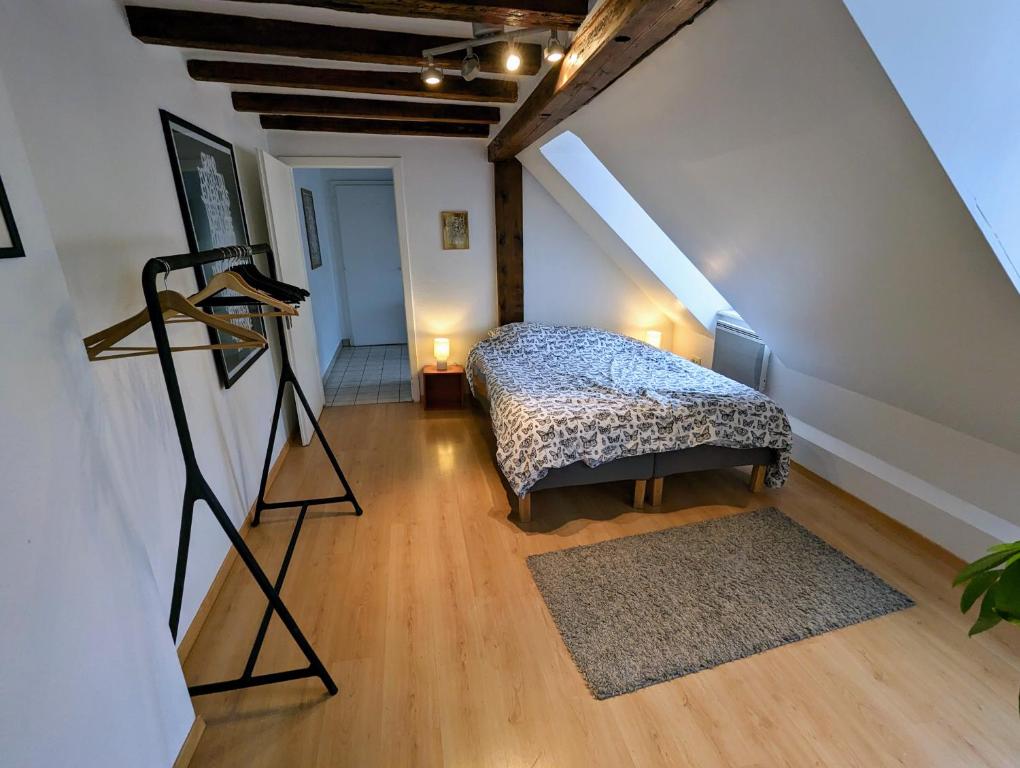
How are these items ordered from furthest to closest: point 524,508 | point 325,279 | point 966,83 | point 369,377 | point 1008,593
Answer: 1. point 325,279
2. point 369,377
3. point 524,508
4. point 966,83
5. point 1008,593

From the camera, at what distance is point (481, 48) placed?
1.95m

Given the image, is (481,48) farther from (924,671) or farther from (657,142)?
(924,671)

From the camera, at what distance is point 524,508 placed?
7.86 feet

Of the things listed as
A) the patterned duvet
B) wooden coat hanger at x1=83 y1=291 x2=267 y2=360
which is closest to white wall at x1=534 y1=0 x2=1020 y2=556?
the patterned duvet

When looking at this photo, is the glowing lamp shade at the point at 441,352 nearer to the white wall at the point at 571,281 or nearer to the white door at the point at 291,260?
the white wall at the point at 571,281

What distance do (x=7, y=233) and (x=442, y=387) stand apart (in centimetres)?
312

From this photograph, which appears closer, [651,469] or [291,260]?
[651,469]

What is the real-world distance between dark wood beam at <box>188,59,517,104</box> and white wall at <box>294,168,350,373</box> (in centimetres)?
245

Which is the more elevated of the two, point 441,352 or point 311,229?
point 311,229

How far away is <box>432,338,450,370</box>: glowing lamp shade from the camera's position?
3.91m

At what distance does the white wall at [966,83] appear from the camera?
1.06m

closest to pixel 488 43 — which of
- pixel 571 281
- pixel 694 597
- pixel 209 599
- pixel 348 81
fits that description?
pixel 348 81

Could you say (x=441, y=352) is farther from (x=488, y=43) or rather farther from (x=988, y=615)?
(x=988, y=615)

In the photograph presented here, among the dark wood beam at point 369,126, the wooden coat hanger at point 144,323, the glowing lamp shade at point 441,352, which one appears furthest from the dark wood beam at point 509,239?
the wooden coat hanger at point 144,323
